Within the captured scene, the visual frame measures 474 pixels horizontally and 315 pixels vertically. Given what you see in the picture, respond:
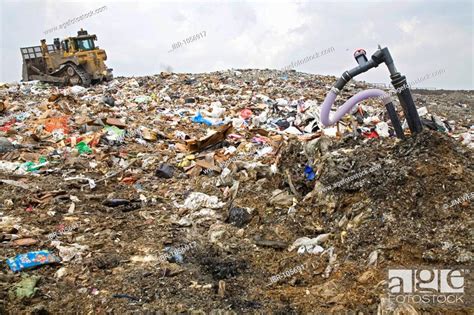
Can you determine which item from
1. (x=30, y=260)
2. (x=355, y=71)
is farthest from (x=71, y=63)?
(x=355, y=71)

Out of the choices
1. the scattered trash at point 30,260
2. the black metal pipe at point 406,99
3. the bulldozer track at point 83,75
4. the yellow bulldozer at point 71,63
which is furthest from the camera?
the yellow bulldozer at point 71,63

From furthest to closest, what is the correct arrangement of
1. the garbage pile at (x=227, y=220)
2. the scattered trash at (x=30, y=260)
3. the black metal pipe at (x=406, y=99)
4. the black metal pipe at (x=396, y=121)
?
the black metal pipe at (x=396, y=121), the black metal pipe at (x=406, y=99), the scattered trash at (x=30, y=260), the garbage pile at (x=227, y=220)

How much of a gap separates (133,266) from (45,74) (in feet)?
51.9

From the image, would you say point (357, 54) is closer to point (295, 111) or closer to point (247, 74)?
point (295, 111)

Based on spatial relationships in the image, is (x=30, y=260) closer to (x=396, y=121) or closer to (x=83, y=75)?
(x=396, y=121)

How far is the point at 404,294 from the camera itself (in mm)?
3207

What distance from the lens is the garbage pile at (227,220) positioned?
3512 mm

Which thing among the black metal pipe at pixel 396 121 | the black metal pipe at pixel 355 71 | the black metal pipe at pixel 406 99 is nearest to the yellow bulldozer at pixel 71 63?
the black metal pipe at pixel 355 71

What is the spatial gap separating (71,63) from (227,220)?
46.7 ft

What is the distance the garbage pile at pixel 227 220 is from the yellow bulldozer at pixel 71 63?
9.30m

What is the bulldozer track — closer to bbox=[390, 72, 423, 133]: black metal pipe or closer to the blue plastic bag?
the blue plastic bag

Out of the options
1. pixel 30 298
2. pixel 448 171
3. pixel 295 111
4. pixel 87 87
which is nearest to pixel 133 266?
pixel 30 298

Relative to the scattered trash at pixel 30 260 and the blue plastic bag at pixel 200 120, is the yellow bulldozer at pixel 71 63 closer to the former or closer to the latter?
the blue plastic bag at pixel 200 120

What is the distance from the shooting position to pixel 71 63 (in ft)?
56.0
